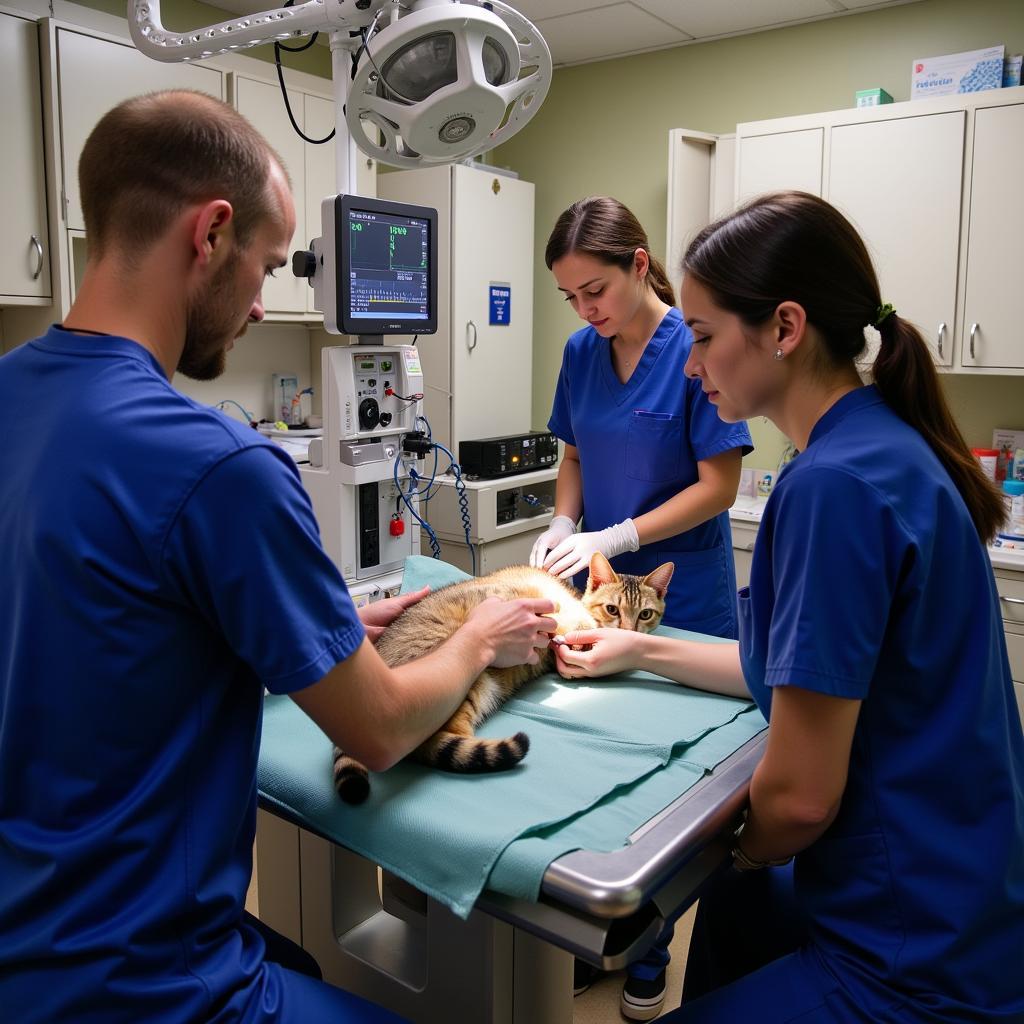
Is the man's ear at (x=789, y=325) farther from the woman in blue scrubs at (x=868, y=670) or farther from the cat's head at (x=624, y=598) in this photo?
the cat's head at (x=624, y=598)

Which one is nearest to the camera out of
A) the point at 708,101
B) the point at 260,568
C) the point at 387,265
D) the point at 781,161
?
the point at 260,568

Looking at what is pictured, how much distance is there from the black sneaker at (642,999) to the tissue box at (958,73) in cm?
330

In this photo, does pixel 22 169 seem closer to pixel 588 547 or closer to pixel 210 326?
pixel 588 547

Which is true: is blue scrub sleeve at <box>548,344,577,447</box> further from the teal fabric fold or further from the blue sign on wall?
the blue sign on wall

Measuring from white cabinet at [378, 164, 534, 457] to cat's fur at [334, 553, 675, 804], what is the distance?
235cm

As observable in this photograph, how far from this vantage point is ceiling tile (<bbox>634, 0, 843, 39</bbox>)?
380 centimetres

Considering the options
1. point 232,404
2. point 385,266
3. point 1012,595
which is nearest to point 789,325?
point 385,266

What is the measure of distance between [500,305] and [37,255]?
2.05m

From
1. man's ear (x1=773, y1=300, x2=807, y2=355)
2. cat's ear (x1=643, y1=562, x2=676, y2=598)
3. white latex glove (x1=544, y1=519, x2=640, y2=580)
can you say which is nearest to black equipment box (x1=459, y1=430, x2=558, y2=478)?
white latex glove (x1=544, y1=519, x2=640, y2=580)

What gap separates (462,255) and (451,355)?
459 mm

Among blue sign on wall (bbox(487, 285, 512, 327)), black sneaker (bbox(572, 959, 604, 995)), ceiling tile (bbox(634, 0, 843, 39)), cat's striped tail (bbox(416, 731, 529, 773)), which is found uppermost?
ceiling tile (bbox(634, 0, 843, 39))

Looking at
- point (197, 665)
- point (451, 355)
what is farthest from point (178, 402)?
point (451, 355)

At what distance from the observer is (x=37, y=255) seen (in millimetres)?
3207

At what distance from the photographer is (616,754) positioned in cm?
128
